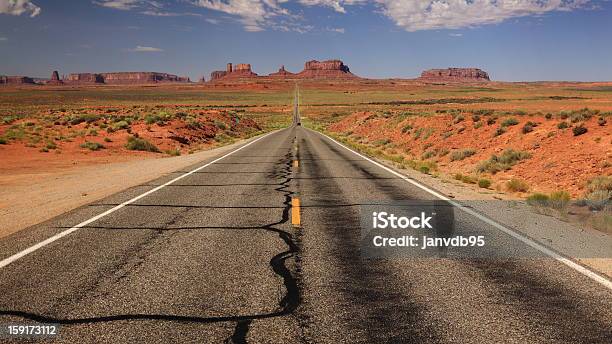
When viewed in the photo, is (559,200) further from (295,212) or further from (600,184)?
(295,212)

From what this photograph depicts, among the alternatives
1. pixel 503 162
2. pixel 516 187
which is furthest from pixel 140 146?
pixel 516 187

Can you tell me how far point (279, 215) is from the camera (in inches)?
348

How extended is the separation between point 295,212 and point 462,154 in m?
14.8

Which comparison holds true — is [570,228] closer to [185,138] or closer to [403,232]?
[403,232]

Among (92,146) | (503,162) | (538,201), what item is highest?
(538,201)

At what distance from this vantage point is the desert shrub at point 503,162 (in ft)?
57.6

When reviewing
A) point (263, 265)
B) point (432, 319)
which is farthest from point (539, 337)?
point (263, 265)

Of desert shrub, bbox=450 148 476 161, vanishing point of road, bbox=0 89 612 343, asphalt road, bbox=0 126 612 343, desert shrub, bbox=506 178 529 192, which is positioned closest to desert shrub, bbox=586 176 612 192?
desert shrub, bbox=506 178 529 192

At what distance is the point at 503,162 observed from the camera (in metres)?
18.0

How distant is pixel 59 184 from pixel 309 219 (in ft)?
29.3

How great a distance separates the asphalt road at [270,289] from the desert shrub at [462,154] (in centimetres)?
1409

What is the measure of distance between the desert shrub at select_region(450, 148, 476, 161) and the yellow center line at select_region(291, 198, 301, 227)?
1336cm

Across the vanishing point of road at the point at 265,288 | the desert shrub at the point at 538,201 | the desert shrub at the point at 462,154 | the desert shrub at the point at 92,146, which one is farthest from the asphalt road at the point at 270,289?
the desert shrub at the point at 92,146

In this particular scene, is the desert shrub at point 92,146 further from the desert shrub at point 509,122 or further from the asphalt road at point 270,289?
the desert shrub at point 509,122
